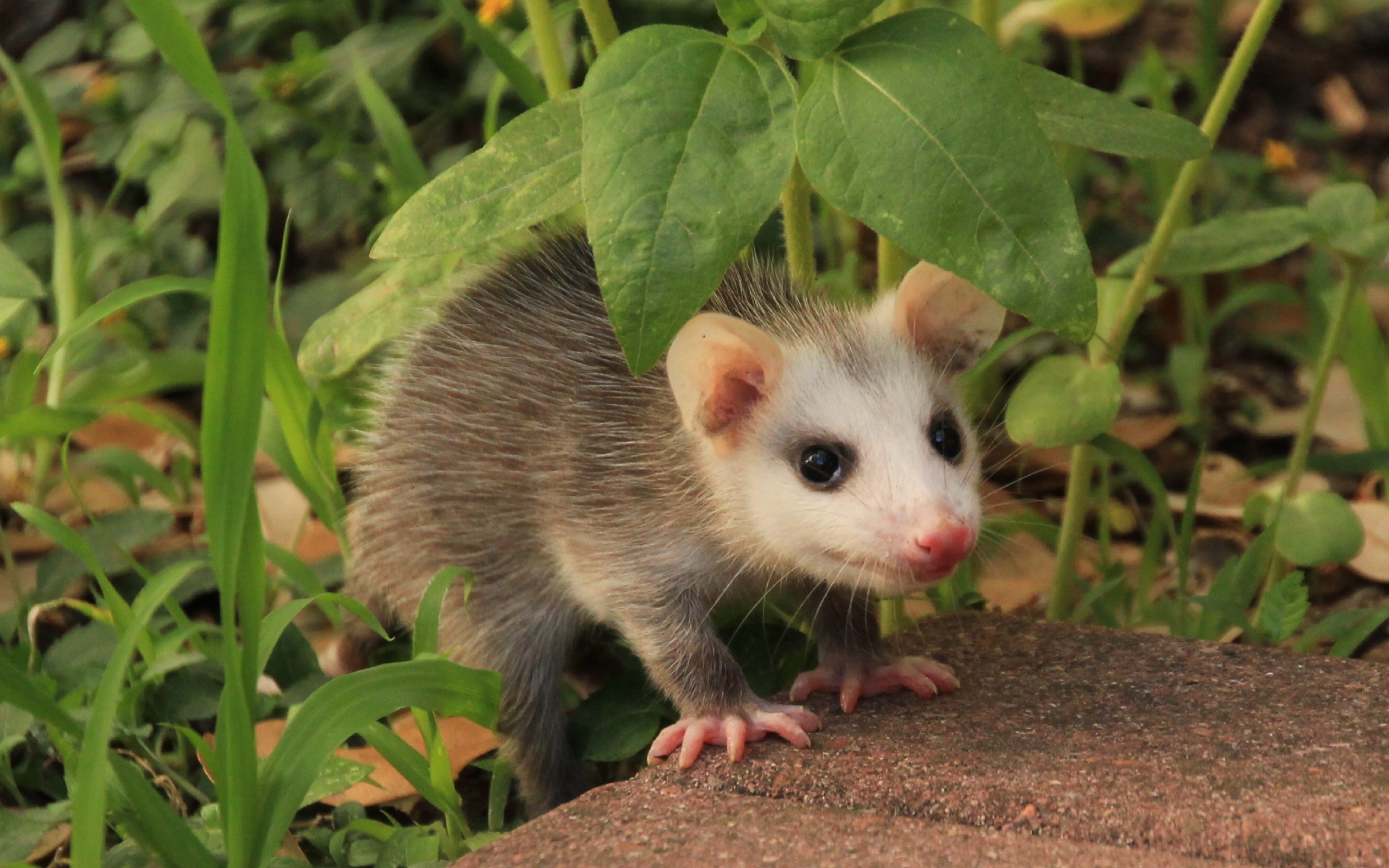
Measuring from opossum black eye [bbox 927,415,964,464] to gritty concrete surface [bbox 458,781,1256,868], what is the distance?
673 millimetres

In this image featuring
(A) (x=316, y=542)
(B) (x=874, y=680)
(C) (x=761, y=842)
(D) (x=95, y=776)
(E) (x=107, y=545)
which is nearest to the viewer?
(D) (x=95, y=776)

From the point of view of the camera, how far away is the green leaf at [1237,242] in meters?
2.98

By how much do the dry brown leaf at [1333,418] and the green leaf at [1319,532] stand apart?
3.88 feet

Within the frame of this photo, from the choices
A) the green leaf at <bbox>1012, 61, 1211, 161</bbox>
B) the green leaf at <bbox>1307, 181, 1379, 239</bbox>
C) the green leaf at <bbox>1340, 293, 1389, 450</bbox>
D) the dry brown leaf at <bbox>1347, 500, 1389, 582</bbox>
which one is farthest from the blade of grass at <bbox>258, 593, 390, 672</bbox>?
the green leaf at <bbox>1340, 293, 1389, 450</bbox>

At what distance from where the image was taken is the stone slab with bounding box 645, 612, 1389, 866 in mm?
2145

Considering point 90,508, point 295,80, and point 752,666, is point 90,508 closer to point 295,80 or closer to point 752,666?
point 295,80

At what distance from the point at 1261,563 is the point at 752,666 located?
1075 mm

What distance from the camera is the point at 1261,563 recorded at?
309 centimetres

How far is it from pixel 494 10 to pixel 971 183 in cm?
227

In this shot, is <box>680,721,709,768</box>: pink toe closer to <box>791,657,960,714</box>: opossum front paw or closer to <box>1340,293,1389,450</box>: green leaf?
<box>791,657,960,714</box>: opossum front paw

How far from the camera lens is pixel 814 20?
86.4 inches

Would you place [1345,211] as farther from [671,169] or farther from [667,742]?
[667,742]

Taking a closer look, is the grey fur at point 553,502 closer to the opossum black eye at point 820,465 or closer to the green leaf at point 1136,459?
the opossum black eye at point 820,465

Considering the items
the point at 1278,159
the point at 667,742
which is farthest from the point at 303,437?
the point at 1278,159
